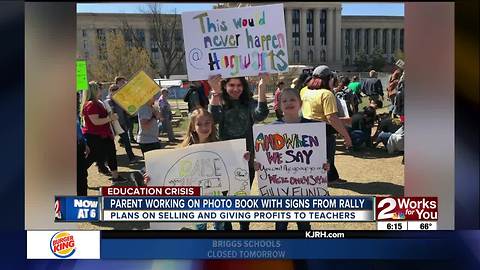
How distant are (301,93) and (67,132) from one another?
44.3 inches

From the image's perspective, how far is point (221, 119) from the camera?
2273 millimetres

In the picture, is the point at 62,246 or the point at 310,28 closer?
the point at 310,28

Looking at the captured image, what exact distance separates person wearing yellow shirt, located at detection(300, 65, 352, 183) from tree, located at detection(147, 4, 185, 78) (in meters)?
0.62

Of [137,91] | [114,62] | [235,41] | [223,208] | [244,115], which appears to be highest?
[235,41]

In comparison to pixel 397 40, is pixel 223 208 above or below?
below

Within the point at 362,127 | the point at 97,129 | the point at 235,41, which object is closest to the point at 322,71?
the point at 362,127

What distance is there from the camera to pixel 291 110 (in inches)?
89.4

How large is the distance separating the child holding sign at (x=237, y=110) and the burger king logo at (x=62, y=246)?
30.0 inches

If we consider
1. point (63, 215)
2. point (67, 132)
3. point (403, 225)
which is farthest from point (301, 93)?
point (63, 215)

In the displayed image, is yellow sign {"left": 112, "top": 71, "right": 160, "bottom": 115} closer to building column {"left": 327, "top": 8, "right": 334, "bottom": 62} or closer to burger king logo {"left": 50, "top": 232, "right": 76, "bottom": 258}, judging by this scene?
burger king logo {"left": 50, "top": 232, "right": 76, "bottom": 258}

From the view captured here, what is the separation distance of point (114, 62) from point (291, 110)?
2.86ft

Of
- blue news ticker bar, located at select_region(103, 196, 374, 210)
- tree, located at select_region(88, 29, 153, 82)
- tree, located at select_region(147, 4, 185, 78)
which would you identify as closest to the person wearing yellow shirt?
blue news ticker bar, located at select_region(103, 196, 374, 210)

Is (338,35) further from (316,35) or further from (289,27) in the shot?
(289,27)

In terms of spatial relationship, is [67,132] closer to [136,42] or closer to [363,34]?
[136,42]
